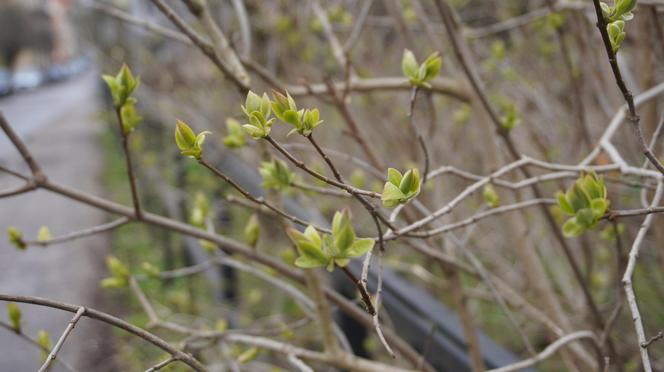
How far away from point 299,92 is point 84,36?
35.0 feet

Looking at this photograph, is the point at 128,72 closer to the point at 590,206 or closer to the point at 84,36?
the point at 590,206

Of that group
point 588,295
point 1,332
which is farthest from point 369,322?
point 1,332

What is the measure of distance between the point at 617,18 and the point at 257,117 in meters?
0.54

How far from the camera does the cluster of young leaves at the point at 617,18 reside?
808mm

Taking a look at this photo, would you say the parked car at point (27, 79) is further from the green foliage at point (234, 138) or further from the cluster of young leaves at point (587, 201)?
the cluster of young leaves at point (587, 201)

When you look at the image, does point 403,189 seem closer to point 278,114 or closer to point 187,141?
point 278,114

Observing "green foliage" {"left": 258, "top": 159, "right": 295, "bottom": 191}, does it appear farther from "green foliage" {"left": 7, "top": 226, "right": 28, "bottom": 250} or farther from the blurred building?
the blurred building

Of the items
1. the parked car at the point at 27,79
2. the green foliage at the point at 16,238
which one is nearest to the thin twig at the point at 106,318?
the green foliage at the point at 16,238

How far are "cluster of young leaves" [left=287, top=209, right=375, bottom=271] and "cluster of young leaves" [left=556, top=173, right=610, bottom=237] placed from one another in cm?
35

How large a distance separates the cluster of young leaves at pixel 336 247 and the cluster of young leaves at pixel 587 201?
1.14 ft

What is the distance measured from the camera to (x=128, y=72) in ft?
3.92

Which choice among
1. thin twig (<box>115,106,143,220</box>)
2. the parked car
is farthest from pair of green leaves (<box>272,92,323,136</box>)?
the parked car

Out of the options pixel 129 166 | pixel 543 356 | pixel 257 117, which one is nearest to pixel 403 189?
pixel 257 117

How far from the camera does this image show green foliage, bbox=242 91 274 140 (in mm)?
813
